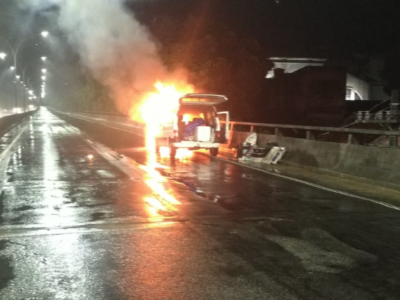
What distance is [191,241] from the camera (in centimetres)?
655

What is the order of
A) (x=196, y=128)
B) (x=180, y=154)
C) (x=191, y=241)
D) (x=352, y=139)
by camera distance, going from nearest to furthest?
(x=191, y=241), (x=352, y=139), (x=196, y=128), (x=180, y=154)

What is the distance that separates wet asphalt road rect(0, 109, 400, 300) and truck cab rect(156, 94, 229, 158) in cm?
554

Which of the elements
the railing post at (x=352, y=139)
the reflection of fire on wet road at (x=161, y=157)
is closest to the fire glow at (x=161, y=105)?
the reflection of fire on wet road at (x=161, y=157)

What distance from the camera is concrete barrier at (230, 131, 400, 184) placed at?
1139 centimetres

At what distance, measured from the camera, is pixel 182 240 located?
6.60 meters

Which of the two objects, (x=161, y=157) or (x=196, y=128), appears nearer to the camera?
(x=196, y=128)

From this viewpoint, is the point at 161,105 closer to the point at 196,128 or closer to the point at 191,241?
the point at 196,128

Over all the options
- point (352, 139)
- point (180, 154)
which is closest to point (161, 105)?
point (180, 154)

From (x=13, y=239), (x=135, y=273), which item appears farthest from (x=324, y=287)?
(x=13, y=239)

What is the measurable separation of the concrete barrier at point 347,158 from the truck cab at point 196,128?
6.85 ft

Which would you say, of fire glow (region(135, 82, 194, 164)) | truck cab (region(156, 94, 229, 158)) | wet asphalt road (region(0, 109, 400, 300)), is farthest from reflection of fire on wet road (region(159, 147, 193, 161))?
wet asphalt road (region(0, 109, 400, 300))

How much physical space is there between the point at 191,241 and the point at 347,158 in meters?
7.68

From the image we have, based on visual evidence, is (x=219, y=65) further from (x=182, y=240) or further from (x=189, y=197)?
(x=182, y=240)

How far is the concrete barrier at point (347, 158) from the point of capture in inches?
448
